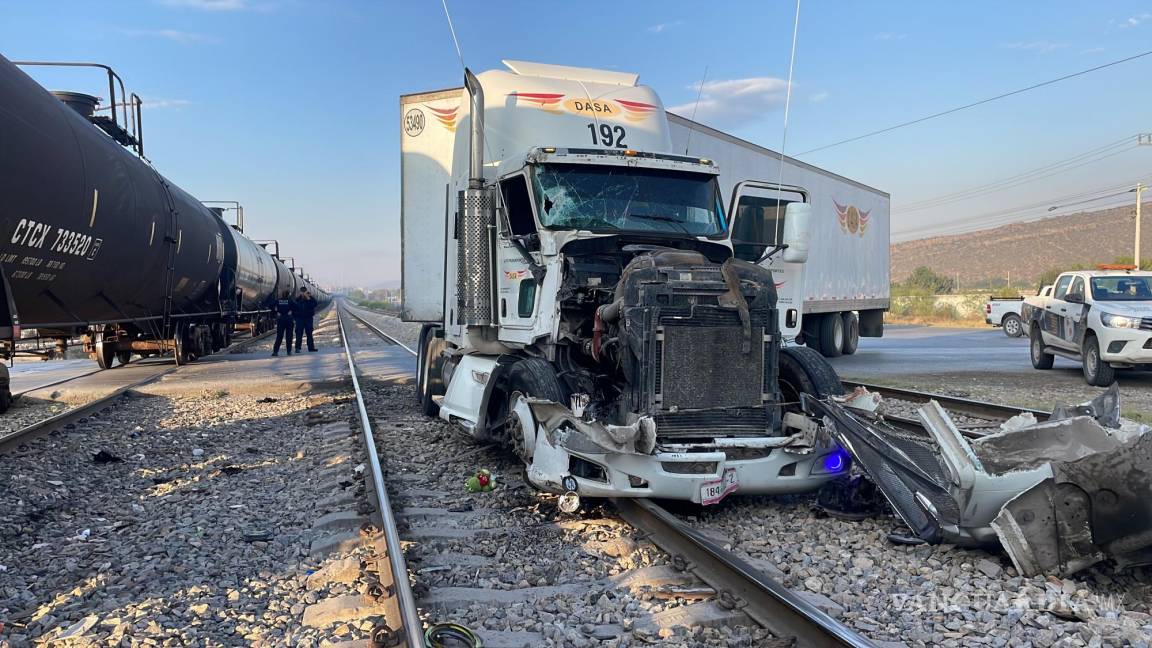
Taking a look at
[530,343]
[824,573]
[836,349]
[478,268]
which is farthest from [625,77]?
[836,349]

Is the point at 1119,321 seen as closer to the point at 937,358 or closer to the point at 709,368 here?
the point at 937,358

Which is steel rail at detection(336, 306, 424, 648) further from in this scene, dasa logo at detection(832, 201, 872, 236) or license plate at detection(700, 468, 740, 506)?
dasa logo at detection(832, 201, 872, 236)

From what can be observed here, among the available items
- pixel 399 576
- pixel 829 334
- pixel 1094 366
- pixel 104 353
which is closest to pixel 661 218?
pixel 399 576

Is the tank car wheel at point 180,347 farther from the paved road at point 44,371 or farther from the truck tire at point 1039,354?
the truck tire at point 1039,354

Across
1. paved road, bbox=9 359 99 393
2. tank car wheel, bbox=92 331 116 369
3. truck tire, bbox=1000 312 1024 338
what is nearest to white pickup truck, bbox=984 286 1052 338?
truck tire, bbox=1000 312 1024 338

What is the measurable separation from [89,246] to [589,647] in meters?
8.92

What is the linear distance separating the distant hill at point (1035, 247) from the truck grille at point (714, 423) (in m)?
92.4

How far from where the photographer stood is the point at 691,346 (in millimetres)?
5305

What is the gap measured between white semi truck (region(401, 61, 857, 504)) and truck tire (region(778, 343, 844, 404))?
0.01m

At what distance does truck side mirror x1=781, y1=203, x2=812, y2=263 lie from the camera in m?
6.61

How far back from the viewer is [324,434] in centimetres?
895

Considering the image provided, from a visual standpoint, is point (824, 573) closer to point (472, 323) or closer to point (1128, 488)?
point (1128, 488)

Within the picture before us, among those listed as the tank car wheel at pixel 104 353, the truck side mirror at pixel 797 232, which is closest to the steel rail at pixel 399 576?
the truck side mirror at pixel 797 232

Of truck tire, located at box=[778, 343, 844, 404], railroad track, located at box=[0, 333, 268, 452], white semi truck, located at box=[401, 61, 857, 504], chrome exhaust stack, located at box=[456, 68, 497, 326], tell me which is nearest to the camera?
white semi truck, located at box=[401, 61, 857, 504]
